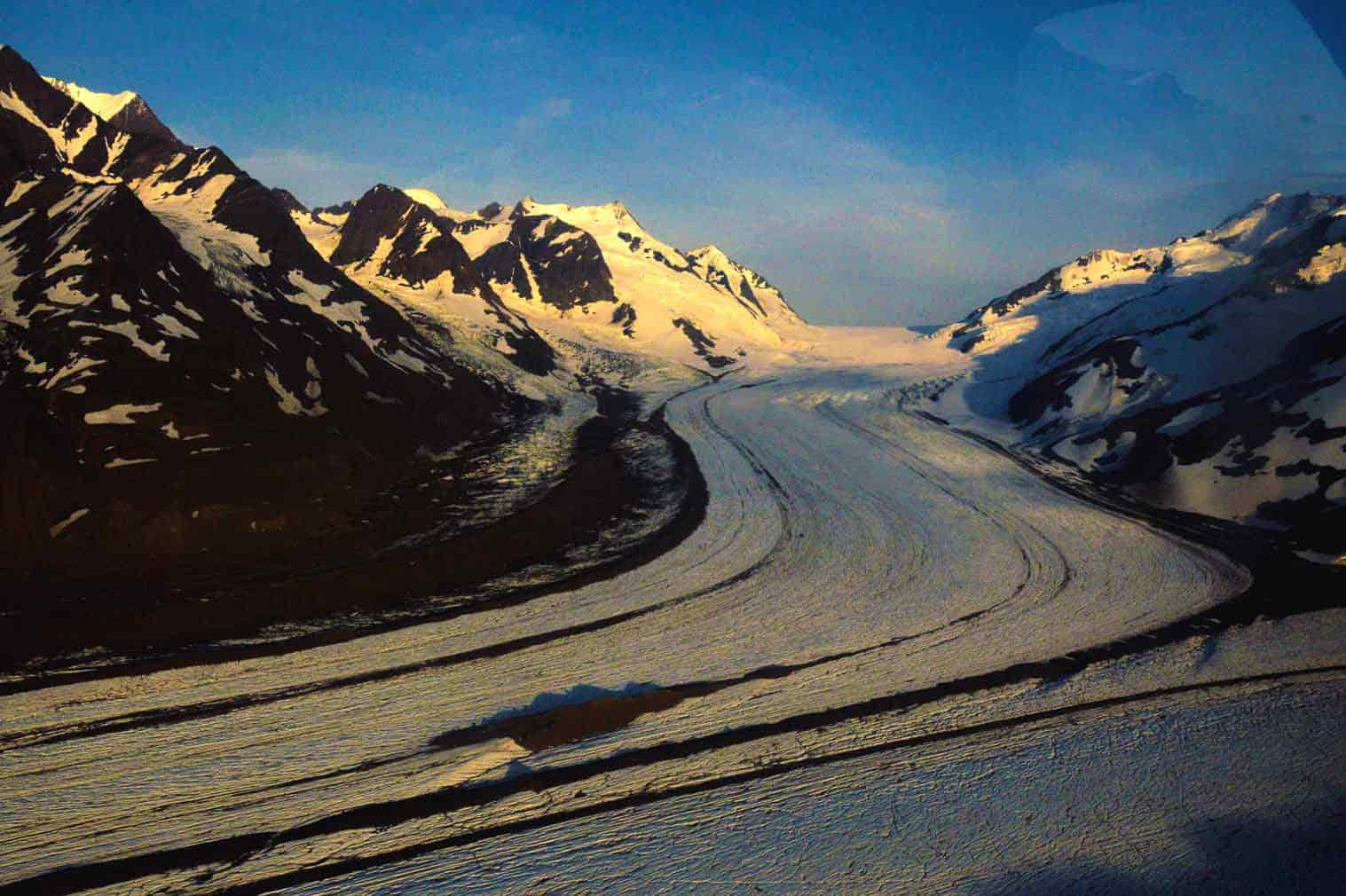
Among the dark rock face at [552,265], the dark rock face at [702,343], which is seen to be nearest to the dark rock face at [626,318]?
the dark rock face at [552,265]

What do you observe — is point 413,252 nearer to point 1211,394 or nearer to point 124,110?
point 124,110

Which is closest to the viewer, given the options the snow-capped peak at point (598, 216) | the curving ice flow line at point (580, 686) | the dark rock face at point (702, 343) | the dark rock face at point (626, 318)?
the curving ice flow line at point (580, 686)

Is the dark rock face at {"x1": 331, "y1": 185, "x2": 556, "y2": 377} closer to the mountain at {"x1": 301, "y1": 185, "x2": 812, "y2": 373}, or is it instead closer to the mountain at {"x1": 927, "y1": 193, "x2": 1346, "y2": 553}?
the mountain at {"x1": 301, "y1": 185, "x2": 812, "y2": 373}

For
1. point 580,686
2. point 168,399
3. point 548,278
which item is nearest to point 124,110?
point 548,278

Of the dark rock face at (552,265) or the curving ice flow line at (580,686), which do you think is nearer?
the curving ice flow line at (580,686)

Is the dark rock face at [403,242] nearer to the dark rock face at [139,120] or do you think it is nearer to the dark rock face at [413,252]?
the dark rock face at [413,252]

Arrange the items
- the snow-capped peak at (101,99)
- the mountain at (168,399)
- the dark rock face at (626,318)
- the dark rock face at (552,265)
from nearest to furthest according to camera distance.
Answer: the mountain at (168,399)
the snow-capped peak at (101,99)
the dark rock face at (626,318)
the dark rock face at (552,265)

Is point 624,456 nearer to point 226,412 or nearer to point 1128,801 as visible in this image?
point 226,412
